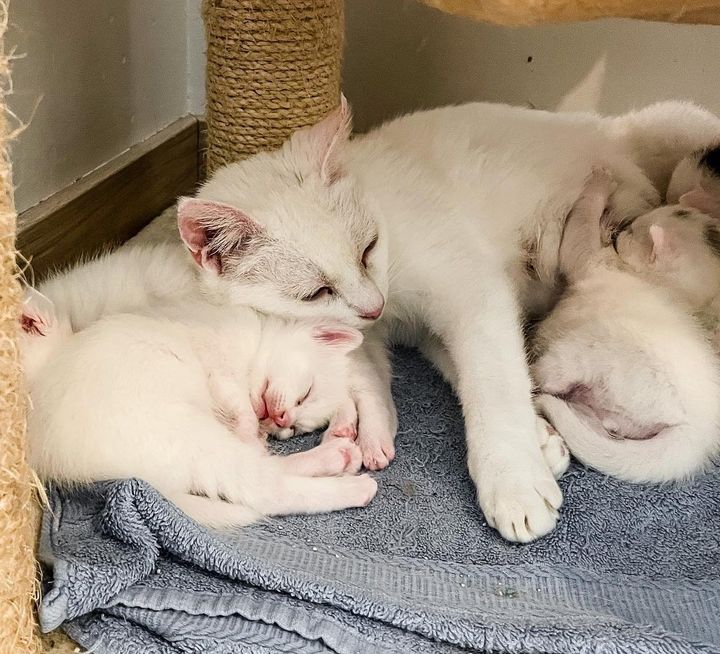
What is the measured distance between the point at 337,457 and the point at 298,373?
0.54ft

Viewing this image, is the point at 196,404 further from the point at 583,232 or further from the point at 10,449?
the point at 583,232

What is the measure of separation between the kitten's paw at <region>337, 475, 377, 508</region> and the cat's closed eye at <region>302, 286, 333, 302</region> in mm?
310

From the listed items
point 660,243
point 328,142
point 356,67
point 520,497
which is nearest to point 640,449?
point 520,497

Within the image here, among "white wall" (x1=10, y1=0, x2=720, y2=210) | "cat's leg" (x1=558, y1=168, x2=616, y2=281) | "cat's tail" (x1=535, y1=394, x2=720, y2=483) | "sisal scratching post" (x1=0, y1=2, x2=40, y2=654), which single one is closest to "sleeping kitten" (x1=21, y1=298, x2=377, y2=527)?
"sisal scratching post" (x1=0, y1=2, x2=40, y2=654)

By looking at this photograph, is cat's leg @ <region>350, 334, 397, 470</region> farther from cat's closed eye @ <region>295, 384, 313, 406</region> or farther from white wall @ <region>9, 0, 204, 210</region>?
white wall @ <region>9, 0, 204, 210</region>

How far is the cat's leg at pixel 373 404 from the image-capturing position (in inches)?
48.8

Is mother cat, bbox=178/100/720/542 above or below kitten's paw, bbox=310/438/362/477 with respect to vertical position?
above

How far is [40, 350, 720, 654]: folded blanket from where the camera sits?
0.88 metres

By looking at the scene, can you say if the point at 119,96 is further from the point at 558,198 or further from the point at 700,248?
the point at 700,248

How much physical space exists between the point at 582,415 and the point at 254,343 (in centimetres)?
57

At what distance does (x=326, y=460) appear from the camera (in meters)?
1.17

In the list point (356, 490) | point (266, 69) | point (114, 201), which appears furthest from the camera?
point (114, 201)

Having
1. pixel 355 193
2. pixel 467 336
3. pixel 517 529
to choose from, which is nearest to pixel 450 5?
pixel 355 193

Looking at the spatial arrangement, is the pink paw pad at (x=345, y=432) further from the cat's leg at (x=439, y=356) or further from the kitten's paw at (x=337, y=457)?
the cat's leg at (x=439, y=356)
